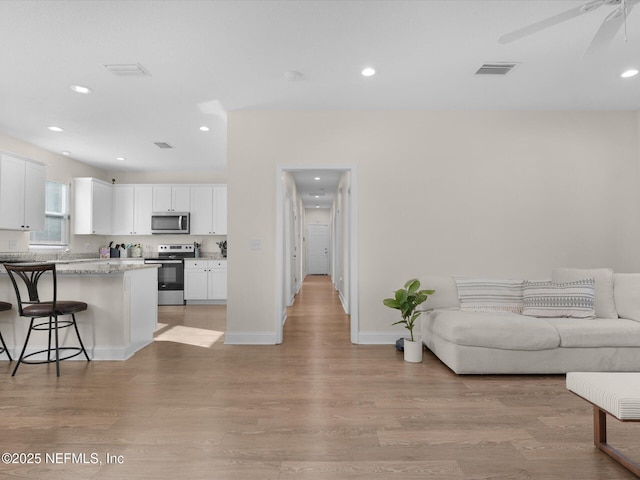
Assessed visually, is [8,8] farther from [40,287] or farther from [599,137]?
[599,137]

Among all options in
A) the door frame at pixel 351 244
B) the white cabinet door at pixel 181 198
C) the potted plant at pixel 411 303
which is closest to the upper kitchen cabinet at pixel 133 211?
the white cabinet door at pixel 181 198

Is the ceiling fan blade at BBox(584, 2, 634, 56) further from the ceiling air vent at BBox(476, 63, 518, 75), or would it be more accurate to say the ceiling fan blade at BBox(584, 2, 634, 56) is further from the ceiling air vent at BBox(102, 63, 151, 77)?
the ceiling air vent at BBox(102, 63, 151, 77)

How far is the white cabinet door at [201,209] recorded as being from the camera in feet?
24.5

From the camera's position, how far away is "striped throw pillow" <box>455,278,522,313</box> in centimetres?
389

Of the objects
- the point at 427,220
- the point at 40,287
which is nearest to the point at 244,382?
the point at 40,287

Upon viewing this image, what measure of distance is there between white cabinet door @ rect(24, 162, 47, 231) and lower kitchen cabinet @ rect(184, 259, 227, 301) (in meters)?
2.39

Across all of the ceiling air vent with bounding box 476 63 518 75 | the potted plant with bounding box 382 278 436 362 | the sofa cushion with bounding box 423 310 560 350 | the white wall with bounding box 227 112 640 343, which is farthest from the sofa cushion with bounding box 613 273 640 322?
the ceiling air vent with bounding box 476 63 518 75

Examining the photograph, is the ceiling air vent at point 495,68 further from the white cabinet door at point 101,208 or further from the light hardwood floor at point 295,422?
the white cabinet door at point 101,208

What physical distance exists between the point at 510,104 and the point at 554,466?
3.61m

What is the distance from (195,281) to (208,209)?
4.52 feet

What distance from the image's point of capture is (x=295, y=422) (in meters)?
2.38

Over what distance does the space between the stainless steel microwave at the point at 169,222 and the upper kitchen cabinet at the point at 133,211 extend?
160 mm

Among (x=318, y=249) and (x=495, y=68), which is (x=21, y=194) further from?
(x=318, y=249)

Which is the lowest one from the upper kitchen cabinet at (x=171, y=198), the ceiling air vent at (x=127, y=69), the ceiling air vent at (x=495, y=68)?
the upper kitchen cabinet at (x=171, y=198)
